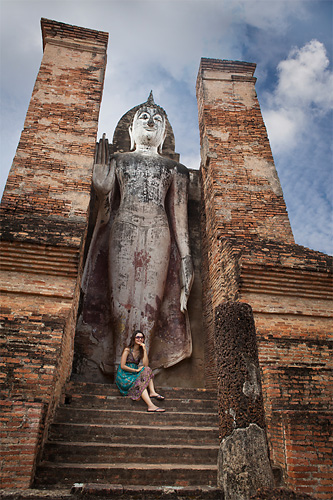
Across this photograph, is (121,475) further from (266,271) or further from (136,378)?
(266,271)

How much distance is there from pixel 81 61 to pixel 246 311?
7.13 m

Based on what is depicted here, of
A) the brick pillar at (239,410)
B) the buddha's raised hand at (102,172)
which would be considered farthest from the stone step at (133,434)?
the buddha's raised hand at (102,172)

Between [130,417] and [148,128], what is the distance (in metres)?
6.43

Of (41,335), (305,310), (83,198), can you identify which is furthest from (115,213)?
(305,310)

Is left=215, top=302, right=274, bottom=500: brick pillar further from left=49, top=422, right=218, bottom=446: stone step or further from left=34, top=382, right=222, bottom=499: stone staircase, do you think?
left=49, top=422, right=218, bottom=446: stone step

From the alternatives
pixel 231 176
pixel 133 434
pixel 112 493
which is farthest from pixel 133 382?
pixel 231 176

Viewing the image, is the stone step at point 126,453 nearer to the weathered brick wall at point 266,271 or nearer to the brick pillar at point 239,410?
the weathered brick wall at point 266,271

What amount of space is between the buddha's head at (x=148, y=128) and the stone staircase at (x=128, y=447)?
566 cm

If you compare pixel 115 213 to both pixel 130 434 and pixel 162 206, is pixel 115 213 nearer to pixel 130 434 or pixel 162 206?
pixel 162 206

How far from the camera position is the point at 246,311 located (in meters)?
3.56

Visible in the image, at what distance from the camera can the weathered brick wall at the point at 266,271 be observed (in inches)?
164

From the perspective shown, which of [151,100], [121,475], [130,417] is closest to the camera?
[121,475]

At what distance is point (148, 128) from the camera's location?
8.77 metres

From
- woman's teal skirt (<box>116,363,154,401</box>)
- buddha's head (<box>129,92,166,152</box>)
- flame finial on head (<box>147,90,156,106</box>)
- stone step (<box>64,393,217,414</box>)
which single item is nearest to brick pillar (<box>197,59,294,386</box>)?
buddha's head (<box>129,92,166,152</box>)
